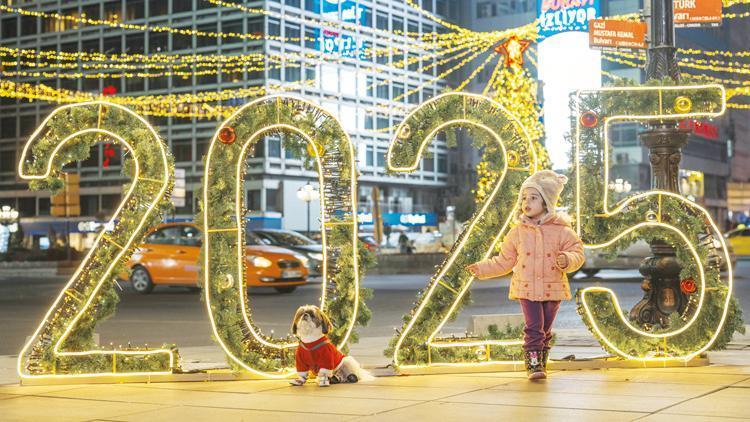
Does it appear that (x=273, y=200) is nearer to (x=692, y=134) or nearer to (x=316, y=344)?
(x=692, y=134)

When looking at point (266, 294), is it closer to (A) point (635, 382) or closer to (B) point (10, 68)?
(A) point (635, 382)

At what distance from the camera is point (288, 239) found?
2911cm

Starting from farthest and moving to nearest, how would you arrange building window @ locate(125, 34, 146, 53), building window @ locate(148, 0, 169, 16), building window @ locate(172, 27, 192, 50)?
building window @ locate(125, 34, 146, 53) → building window @ locate(148, 0, 169, 16) → building window @ locate(172, 27, 192, 50)

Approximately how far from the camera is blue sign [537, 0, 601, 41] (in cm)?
2638

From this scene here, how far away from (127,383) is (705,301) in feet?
16.6

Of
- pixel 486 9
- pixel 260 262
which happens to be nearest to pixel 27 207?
pixel 486 9

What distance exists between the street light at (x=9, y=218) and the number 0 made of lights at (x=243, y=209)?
5858 centimetres

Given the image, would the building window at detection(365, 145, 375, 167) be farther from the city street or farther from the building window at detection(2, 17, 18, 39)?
the city street

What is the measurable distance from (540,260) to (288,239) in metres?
20.2

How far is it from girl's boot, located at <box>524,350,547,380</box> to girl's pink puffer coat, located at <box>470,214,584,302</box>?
44cm

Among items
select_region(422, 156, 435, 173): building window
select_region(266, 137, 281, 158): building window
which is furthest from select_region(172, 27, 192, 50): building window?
select_region(422, 156, 435, 173): building window

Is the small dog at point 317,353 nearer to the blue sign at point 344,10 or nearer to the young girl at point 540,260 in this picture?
the young girl at point 540,260

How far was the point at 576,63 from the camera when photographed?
40812 millimetres

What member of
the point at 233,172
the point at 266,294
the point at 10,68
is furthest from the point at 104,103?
the point at 10,68
